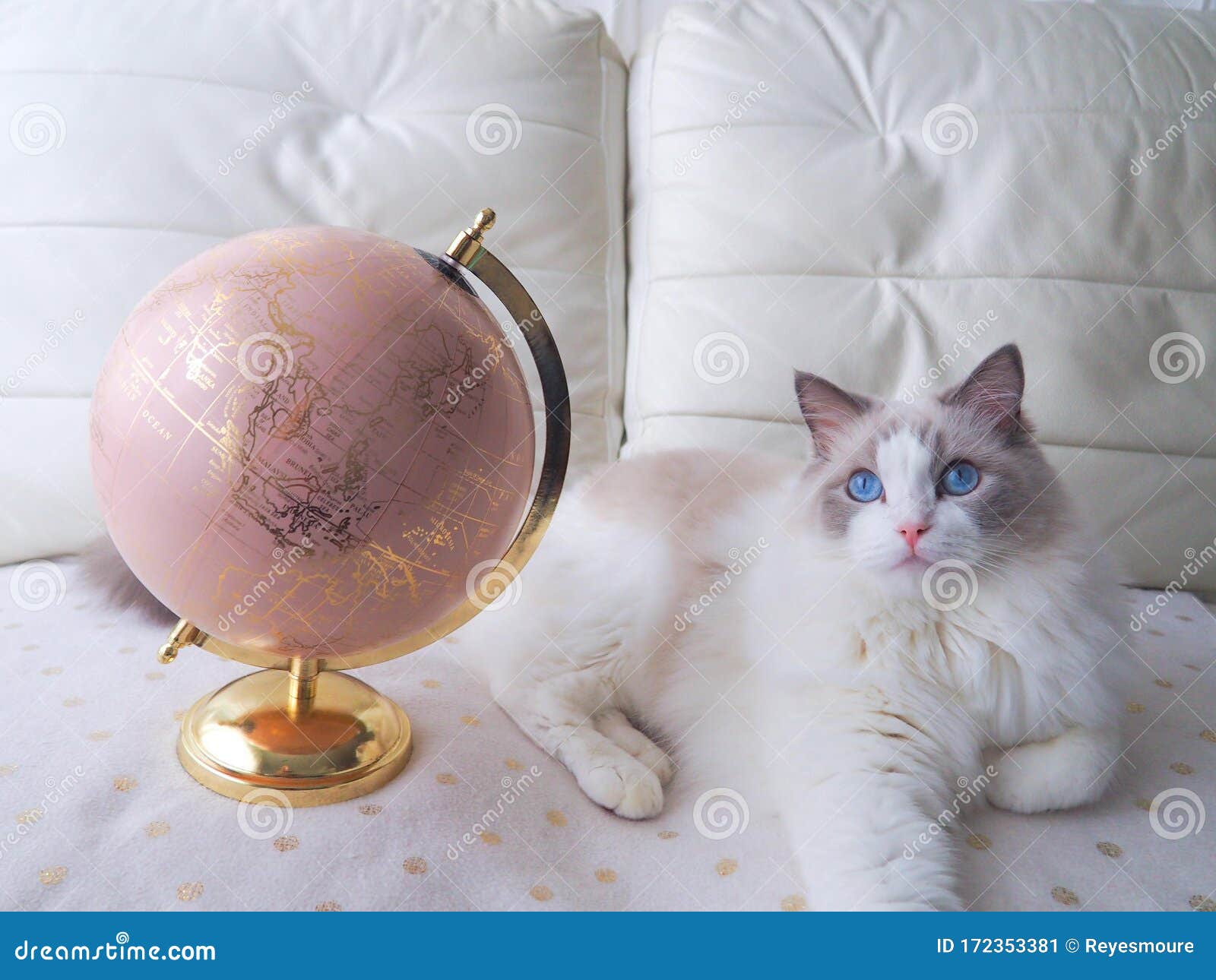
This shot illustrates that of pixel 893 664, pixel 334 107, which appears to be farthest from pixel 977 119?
pixel 334 107

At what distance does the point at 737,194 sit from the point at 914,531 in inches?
32.3

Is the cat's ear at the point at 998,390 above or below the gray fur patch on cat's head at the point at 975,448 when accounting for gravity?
above

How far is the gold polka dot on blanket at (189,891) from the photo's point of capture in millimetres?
842

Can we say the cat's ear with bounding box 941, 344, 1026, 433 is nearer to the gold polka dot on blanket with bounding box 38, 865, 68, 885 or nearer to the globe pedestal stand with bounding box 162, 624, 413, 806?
the globe pedestal stand with bounding box 162, 624, 413, 806

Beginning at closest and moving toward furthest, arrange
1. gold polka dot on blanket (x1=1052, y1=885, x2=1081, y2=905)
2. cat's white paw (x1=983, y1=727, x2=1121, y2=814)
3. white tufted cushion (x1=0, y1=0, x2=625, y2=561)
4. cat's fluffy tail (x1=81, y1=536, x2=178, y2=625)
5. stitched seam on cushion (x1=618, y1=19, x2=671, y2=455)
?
1. gold polka dot on blanket (x1=1052, y1=885, x2=1081, y2=905)
2. cat's white paw (x1=983, y1=727, x2=1121, y2=814)
3. cat's fluffy tail (x1=81, y1=536, x2=178, y2=625)
4. white tufted cushion (x1=0, y1=0, x2=625, y2=561)
5. stitched seam on cushion (x1=618, y1=19, x2=671, y2=455)

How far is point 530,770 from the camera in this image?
1.10 metres

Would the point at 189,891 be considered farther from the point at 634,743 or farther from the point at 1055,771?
the point at 1055,771

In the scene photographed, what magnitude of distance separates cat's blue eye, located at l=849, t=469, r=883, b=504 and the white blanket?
15.2 inches

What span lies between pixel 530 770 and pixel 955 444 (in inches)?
24.9

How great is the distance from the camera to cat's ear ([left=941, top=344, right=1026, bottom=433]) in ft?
3.32

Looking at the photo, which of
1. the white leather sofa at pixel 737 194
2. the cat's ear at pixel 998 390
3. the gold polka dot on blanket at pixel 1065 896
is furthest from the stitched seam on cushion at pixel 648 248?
the gold polka dot on blanket at pixel 1065 896

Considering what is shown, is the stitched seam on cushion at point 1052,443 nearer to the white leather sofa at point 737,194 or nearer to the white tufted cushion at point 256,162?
the white leather sofa at point 737,194

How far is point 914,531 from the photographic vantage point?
972 millimetres

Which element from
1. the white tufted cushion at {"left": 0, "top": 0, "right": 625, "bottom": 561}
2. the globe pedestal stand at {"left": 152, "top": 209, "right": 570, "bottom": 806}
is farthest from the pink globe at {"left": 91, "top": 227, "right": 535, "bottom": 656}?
the white tufted cushion at {"left": 0, "top": 0, "right": 625, "bottom": 561}
